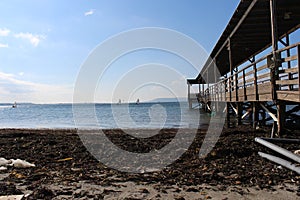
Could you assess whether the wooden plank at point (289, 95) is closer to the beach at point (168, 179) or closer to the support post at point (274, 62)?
the support post at point (274, 62)

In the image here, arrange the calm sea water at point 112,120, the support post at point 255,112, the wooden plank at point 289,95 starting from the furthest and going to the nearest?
the calm sea water at point 112,120
the support post at point 255,112
the wooden plank at point 289,95

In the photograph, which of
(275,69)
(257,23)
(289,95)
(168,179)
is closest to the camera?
(168,179)

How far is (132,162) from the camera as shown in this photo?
20.7ft

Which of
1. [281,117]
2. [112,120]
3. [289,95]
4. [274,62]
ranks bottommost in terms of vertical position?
[112,120]

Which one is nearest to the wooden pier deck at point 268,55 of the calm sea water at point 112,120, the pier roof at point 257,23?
the pier roof at point 257,23

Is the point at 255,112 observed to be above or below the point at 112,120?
above

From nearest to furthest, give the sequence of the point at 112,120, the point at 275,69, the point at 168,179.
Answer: the point at 168,179
the point at 275,69
the point at 112,120

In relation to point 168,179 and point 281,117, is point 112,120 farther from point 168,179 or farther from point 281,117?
point 168,179

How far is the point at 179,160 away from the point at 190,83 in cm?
3464

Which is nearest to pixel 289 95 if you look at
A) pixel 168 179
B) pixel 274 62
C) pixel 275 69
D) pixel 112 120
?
pixel 275 69

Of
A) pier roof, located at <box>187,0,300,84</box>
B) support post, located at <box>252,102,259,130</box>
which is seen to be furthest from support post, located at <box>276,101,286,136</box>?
pier roof, located at <box>187,0,300,84</box>

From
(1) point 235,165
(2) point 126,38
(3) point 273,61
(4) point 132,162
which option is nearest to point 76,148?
(4) point 132,162

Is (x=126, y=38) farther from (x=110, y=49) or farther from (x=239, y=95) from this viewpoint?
(x=239, y=95)

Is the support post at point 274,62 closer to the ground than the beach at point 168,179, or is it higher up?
higher up
